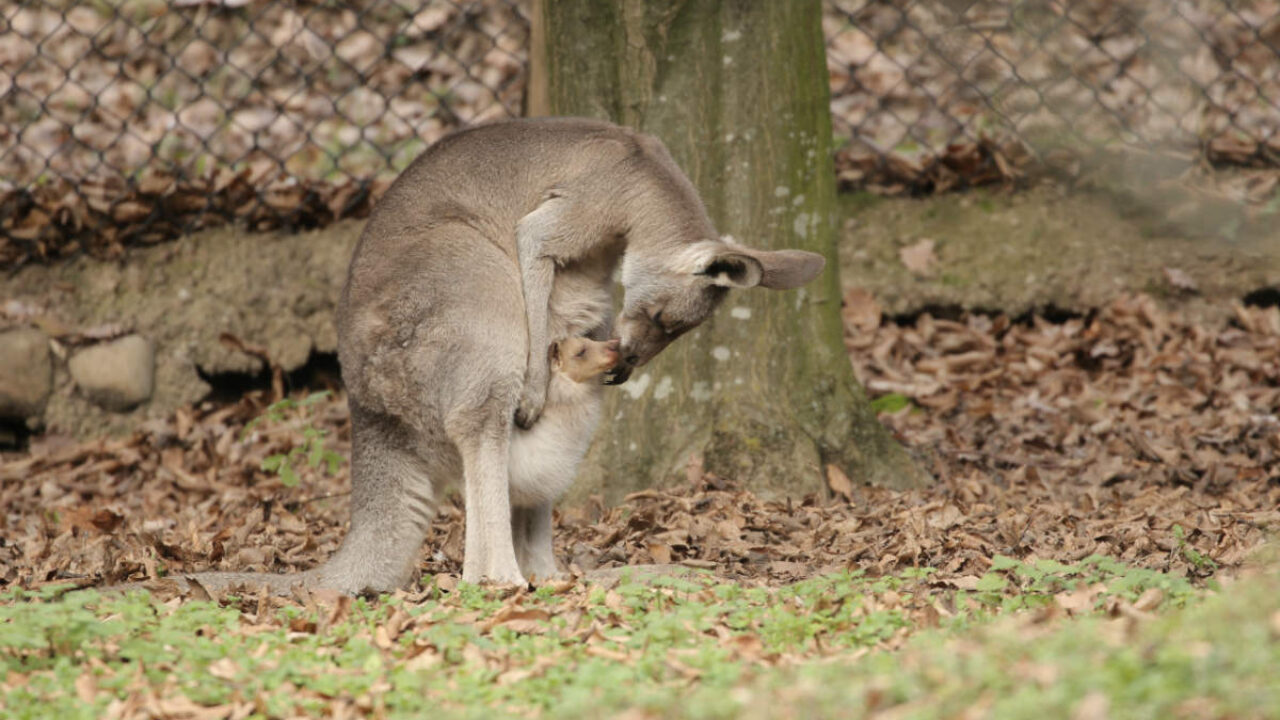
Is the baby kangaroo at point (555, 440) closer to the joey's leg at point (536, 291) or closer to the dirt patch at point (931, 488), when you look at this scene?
the joey's leg at point (536, 291)

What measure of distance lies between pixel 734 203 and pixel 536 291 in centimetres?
140

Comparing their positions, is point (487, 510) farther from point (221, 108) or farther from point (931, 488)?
point (221, 108)

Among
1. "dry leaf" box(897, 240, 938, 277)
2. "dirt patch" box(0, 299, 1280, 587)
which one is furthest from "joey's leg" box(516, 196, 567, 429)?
"dry leaf" box(897, 240, 938, 277)

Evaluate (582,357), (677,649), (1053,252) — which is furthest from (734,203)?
(1053,252)

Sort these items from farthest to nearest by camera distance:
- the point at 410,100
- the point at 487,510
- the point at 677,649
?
the point at 410,100
the point at 487,510
the point at 677,649

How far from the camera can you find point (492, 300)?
16.4 ft

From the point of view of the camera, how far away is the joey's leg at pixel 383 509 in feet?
16.2

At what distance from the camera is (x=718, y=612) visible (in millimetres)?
4070

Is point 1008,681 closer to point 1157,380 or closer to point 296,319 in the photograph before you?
point 1157,380

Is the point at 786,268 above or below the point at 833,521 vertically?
above

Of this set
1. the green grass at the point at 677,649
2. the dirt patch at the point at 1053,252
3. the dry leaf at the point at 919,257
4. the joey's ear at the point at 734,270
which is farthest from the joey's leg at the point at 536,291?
the dry leaf at the point at 919,257

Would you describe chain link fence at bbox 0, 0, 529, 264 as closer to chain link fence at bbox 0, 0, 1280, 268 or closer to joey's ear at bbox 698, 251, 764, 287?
chain link fence at bbox 0, 0, 1280, 268

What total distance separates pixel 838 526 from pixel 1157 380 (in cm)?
296

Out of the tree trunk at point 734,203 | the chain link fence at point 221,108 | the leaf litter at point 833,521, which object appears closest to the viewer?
the leaf litter at point 833,521
